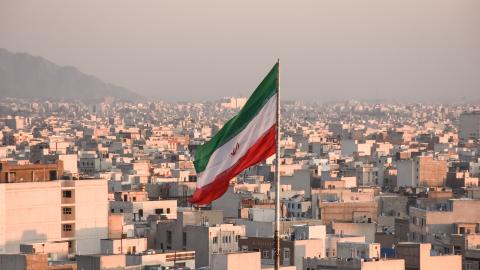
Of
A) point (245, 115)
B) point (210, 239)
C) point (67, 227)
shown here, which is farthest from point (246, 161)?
point (67, 227)

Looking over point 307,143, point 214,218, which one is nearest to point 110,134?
point 307,143

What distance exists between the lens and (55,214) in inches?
1923

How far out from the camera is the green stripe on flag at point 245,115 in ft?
60.2

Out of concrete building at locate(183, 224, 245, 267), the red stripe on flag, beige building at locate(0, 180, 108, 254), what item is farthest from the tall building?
the red stripe on flag

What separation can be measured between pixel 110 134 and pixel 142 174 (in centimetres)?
8120

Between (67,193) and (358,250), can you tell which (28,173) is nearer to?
(67,193)

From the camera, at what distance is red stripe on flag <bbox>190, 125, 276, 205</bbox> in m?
18.4

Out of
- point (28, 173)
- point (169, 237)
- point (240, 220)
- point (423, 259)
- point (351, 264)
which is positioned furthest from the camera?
point (240, 220)

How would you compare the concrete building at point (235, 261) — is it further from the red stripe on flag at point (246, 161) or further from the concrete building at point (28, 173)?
the red stripe on flag at point (246, 161)

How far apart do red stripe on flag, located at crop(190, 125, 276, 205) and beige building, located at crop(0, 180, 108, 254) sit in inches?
1120

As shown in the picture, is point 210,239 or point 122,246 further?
point 210,239

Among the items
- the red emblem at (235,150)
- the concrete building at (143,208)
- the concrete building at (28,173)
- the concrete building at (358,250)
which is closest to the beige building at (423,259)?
the concrete building at (358,250)

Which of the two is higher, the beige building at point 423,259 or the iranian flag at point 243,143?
the iranian flag at point 243,143

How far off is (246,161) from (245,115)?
433mm
